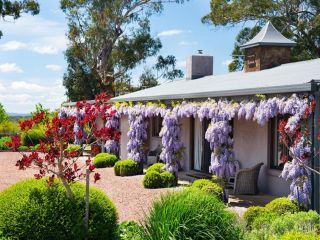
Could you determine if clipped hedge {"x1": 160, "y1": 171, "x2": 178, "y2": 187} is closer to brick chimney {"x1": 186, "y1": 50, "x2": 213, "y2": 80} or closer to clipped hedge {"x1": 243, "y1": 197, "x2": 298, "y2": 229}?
clipped hedge {"x1": 243, "y1": 197, "x2": 298, "y2": 229}

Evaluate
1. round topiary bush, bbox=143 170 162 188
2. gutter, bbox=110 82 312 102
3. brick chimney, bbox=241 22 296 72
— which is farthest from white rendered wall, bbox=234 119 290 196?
brick chimney, bbox=241 22 296 72

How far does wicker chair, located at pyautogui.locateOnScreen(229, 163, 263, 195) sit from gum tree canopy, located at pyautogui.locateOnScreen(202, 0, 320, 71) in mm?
15831

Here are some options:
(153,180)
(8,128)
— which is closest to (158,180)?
(153,180)

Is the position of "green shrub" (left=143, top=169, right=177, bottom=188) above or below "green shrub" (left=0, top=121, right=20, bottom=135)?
below

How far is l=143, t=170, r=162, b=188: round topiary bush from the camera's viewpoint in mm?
14375

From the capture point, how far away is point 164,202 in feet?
20.4

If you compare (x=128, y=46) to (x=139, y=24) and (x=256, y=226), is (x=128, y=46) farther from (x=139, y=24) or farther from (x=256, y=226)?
(x=256, y=226)

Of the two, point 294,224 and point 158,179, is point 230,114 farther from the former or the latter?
point 294,224

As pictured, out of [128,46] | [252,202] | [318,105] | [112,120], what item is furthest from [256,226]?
[128,46]

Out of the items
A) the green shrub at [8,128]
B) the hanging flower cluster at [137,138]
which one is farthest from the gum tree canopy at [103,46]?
the hanging flower cluster at [137,138]

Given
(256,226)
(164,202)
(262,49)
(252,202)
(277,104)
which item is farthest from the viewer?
(262,49)

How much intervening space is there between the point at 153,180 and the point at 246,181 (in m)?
2.96

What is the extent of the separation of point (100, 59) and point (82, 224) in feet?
111

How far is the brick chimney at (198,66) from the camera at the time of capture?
21.7 meters
